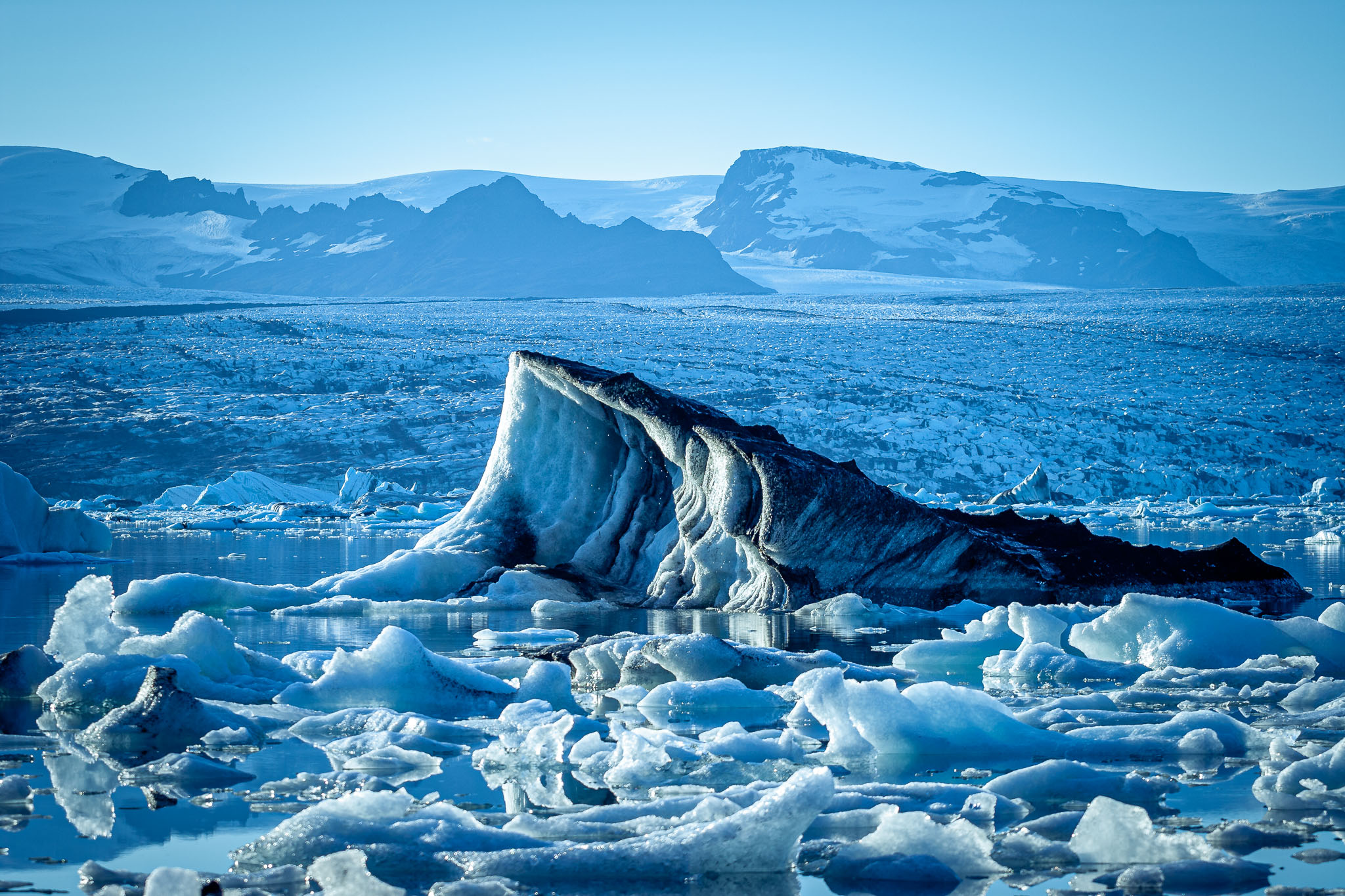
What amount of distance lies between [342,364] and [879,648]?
2708 cm

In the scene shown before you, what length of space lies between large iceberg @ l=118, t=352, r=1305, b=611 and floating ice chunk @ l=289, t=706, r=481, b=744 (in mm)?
3831

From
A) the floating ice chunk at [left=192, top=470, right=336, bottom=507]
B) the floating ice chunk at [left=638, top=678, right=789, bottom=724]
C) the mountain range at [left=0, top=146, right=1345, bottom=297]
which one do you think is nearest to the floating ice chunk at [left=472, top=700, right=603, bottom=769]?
the floating ice chunk at [left=638, top=678, right=789, bottom=724]

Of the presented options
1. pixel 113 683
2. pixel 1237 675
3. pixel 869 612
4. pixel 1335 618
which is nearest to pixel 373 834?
pixel 113 683

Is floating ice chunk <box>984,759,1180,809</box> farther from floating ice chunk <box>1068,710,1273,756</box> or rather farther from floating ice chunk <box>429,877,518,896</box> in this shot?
floating ice chunk <box>429,877,518,896</box>

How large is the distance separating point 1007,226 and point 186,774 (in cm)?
8600

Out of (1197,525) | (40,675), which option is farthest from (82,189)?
(40,675)

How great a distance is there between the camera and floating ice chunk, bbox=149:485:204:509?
22.8 m

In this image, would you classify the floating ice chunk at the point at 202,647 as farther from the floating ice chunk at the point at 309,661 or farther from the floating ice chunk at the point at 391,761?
the floating ice chunk at the point at 391,761

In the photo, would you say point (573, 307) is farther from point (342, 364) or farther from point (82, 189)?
point (82, 189)

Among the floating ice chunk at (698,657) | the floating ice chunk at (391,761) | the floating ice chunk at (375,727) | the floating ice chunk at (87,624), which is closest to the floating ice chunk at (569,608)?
the floating ice chunk at (698,657)

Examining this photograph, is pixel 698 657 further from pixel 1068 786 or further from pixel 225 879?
pixel 225 879

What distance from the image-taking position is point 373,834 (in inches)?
99.7

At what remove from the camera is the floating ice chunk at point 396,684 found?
15.0 feet

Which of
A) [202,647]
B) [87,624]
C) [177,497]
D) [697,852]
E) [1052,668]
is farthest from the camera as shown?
[177,497]
